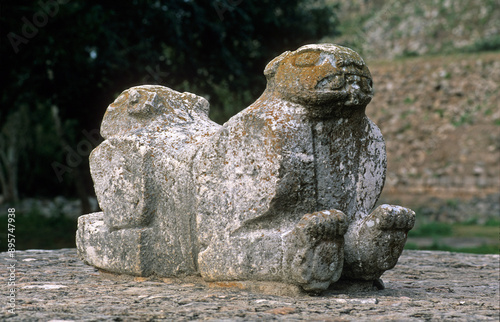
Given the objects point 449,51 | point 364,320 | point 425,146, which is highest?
point 449,51

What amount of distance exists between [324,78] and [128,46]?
6644 millimetres

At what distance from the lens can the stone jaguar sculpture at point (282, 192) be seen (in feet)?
12.6

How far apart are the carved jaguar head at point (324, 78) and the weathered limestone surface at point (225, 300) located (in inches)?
47.8

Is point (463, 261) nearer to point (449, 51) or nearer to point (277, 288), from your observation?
point (277, 288)

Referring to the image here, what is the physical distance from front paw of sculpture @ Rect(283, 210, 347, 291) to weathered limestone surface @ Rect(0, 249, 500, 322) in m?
0.13

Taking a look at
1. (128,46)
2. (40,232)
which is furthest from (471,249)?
(40,232)

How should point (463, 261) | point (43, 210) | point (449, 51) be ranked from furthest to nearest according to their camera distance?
point (449, 51), point (43, 210), point (463, 261)

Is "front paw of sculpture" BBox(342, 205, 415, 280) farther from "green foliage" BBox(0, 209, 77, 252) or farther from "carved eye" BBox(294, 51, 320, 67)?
"green foliage" BBox(0, 209, 77, 252)

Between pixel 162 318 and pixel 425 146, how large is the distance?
57.9ft

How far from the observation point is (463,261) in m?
6.37

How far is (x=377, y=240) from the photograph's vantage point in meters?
3.86

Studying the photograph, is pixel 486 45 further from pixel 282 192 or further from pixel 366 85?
pixel 282 192

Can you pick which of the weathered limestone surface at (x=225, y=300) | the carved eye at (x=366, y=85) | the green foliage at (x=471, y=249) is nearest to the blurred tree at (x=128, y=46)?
the weathered limestone surface at (x=225, y=300)

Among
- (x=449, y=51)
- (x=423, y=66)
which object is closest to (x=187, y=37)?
(x=423, y=66)
